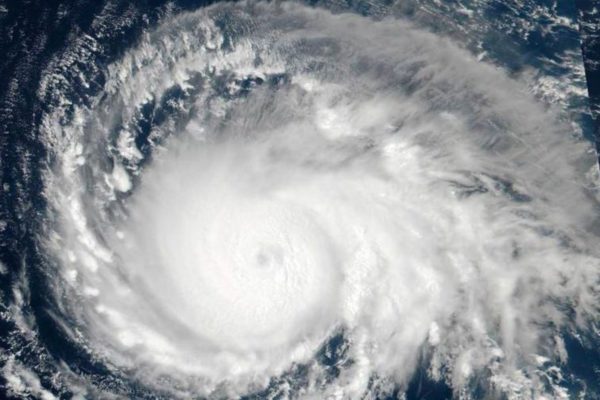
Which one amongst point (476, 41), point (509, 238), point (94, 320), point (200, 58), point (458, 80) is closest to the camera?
point (94, 320)

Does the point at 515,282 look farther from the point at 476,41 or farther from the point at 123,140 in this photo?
the point at 123,140

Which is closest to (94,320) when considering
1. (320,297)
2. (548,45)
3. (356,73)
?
(320,297)

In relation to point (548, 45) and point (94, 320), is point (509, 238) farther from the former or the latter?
point (94, 320)

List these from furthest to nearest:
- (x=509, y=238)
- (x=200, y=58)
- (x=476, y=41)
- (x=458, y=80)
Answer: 1. (x=476, y=41)
2. (x=458, y=80)
3. (x=200, y=58)
4. (x=509, y=238)

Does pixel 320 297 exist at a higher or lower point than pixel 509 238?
lower

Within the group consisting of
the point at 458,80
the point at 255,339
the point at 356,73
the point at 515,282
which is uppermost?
the point at 458,80

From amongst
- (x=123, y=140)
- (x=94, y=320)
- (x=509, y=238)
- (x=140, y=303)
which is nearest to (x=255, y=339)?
(x=140, y=303)

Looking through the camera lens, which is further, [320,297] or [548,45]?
[548,45]
